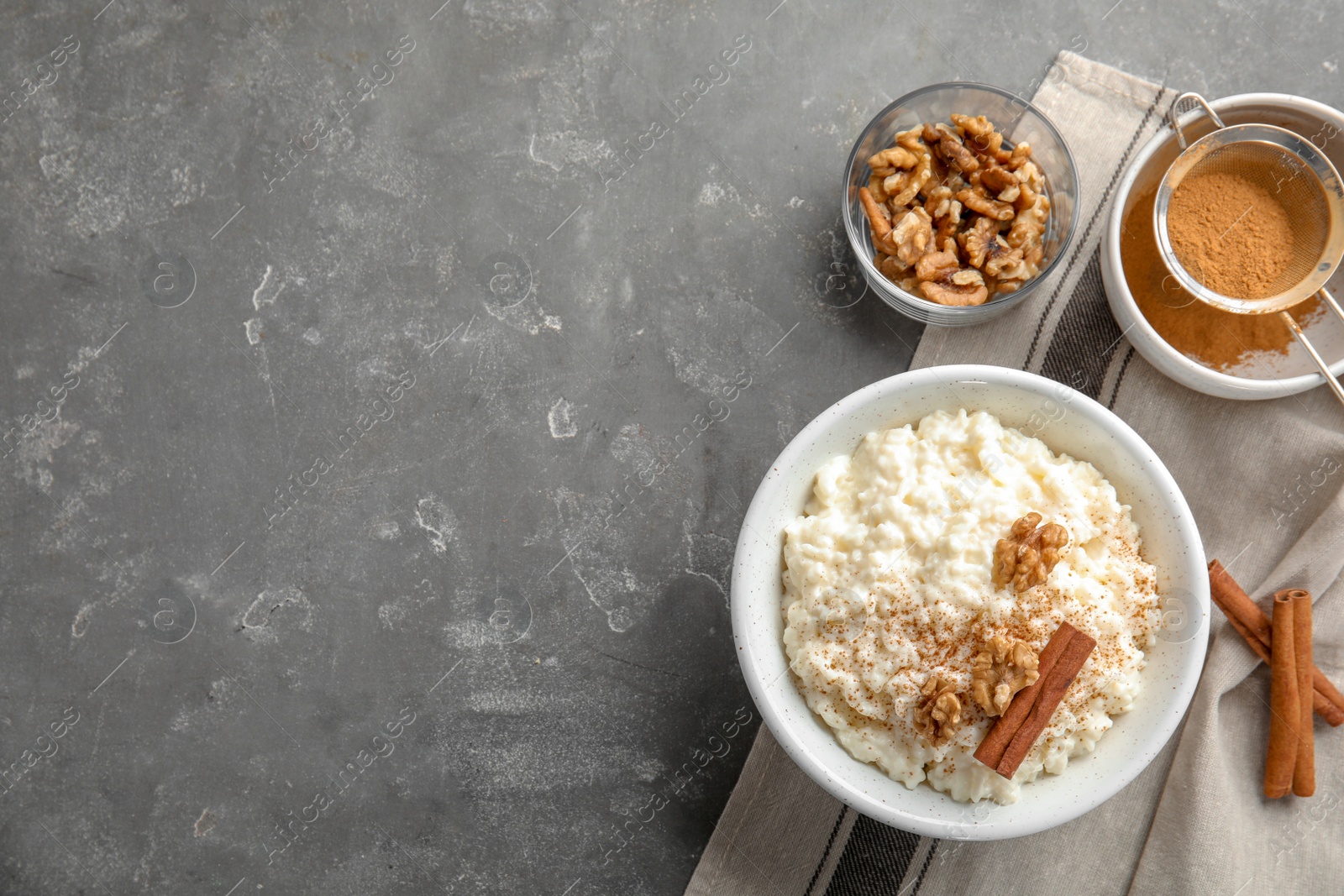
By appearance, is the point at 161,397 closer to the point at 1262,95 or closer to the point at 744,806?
the point at 744,806

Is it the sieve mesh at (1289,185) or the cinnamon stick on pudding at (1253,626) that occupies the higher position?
the sieve mesh at (1289,185)

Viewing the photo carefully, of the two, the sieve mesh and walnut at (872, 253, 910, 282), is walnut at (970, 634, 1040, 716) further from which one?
the sieve mesh

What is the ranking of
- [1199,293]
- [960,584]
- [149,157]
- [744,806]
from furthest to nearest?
1. [149,157]
2. [744,806]
3. [1199,293]
4. [960,584]

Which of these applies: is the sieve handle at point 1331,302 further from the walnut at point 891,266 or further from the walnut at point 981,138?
the walnut at point 891,266

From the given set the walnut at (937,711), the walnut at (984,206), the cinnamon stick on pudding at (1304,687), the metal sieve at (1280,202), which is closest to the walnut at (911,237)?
the walnut at (984,206)

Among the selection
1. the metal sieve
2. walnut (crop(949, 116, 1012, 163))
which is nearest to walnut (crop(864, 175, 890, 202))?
walnut (crop(949, 116, 1012, 163))

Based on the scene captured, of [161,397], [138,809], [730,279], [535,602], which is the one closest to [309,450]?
[161,397]

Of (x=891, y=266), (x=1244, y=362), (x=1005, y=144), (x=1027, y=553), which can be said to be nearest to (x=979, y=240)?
(x=891, y=266)
